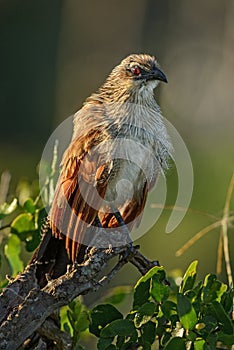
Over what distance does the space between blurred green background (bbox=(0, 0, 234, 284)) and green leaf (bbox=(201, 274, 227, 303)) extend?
17.5ft

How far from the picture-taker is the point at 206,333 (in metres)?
1.65

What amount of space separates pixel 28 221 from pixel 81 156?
7.9 inches

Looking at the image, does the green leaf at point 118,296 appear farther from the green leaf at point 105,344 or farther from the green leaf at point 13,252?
the green leaf at point 105,344

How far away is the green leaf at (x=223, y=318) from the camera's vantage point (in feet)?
5.41

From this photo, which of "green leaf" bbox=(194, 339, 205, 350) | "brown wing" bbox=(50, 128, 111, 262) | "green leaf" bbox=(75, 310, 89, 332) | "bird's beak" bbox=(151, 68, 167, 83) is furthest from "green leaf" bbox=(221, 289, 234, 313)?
"bird's beak" bbox=(151, 68, 167, 83)

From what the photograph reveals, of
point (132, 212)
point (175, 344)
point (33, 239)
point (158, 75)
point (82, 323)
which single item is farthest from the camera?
point (158, 75)

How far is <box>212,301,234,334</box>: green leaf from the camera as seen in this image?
1.65 m

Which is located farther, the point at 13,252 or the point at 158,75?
the point at 158,75

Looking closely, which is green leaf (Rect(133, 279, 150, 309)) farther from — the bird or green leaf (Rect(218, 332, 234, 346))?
the bird

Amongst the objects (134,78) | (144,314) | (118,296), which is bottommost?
(118,296)

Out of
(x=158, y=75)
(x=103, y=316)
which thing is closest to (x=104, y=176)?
(x=158, y=75)

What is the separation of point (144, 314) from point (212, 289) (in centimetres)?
14

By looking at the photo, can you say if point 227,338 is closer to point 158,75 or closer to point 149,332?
point 149,332

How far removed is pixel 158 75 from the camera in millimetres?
2373
